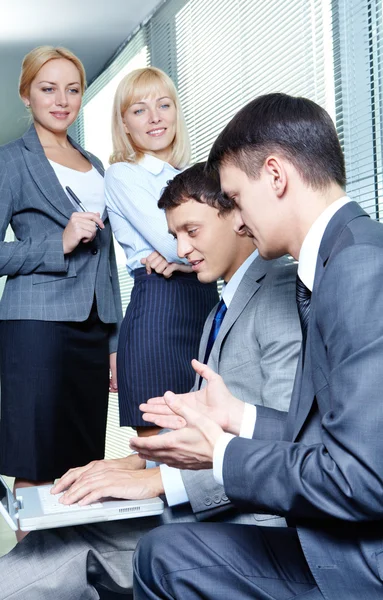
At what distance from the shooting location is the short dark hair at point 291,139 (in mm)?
1192

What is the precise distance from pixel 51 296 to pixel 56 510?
1010 mm

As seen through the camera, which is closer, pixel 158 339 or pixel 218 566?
pixel 218 566

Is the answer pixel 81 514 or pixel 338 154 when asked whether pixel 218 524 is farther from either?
pixel 338 154

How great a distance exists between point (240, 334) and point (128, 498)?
1.34ft

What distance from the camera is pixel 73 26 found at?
4.77 meters

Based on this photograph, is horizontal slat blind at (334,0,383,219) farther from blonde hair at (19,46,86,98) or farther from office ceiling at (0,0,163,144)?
office ceiling at (0,0,163,144)

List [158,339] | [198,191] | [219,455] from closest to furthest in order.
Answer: [219,455], [198,191], [158,339]

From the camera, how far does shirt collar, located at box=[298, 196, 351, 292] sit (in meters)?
1.14

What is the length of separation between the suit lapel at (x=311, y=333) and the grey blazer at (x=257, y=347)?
0.99 ft

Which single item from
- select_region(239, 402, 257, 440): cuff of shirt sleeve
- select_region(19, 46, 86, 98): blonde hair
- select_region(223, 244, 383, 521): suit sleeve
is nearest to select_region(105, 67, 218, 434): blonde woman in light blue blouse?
select_region(19, 46, 86, 98): blonde hair

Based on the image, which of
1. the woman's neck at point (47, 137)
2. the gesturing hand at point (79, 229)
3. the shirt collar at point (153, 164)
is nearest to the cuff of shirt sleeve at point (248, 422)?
the gesturing hand at point (79, 229)

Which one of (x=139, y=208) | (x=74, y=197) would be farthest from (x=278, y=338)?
(x=74, y=197)

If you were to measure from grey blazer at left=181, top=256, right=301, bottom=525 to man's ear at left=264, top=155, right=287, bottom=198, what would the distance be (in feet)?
1.15

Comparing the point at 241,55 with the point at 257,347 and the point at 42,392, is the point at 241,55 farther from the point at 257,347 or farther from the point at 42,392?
the point at 257,347
